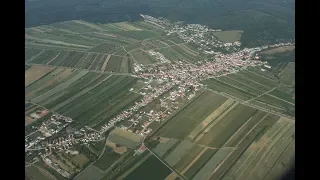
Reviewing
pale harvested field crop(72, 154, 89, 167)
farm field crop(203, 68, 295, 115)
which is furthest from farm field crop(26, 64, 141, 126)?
farm field crop(203, 68, 295, 115)

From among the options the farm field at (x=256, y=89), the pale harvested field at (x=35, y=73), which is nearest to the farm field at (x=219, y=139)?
the farm field at (x=256, y=89)

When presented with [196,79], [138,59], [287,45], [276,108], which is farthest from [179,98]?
[287,45]

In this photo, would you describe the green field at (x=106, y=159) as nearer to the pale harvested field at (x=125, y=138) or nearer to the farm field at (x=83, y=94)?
the pale harvested field at (x=125, y=138)

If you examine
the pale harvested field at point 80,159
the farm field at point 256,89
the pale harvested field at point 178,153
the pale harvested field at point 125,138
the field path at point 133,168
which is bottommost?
the pale harvested field at point 80,159

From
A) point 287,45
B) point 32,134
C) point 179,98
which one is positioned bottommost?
point 32,134

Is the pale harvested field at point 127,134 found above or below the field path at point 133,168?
below

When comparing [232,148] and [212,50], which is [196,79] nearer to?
[212,50]

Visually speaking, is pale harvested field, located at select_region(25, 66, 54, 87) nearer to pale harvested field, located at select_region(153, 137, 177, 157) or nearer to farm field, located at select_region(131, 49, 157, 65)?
farm field, located at select_region(131, 49, 157, 65)
